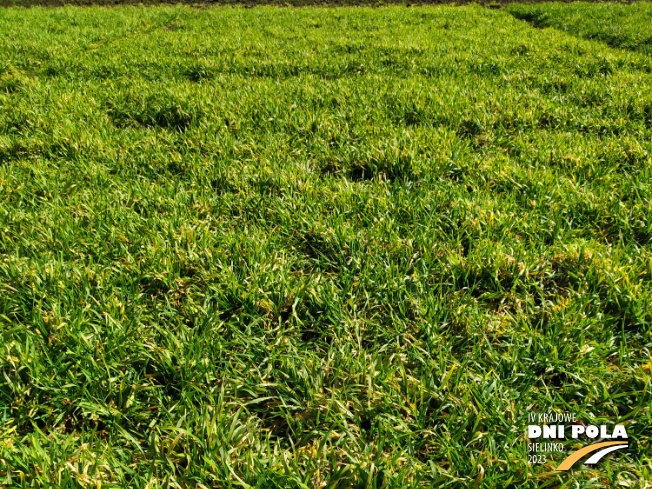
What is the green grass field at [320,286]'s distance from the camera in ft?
4.99

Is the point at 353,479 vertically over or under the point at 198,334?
under

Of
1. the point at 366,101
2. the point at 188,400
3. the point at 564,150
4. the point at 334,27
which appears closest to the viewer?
the point at 188,400

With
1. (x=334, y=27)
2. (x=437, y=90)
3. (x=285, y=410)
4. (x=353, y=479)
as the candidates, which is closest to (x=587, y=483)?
(x=353, y=479)

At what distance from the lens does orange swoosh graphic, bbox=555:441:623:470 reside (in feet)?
4.73

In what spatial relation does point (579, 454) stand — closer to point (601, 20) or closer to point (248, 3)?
point (601, 20)

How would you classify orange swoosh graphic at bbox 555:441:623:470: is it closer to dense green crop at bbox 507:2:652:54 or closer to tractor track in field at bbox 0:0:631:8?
dense green crop at bbox 507:2:652:54

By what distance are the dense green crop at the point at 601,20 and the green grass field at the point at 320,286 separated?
4.97m

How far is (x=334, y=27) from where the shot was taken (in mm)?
9695

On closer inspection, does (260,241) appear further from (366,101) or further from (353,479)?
(366,101)

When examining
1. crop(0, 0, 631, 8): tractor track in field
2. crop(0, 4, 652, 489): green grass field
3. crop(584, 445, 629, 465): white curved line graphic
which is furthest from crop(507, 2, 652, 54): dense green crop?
crop(584, 445, 629, 465): white curved line graphic

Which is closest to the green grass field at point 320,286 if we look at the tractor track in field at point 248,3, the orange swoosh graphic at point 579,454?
the orange swoosh graphic at point 579,454

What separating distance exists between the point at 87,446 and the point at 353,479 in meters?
1.00

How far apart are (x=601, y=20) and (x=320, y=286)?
1184 centimetres

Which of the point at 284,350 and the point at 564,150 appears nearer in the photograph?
the point at 284,350
